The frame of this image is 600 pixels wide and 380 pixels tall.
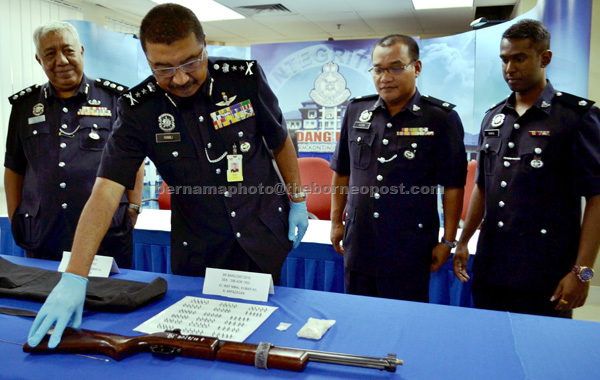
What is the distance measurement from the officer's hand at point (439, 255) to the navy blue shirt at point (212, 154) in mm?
680

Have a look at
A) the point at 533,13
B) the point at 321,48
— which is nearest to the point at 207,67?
the point at 533,13

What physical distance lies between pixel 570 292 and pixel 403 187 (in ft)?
2.23

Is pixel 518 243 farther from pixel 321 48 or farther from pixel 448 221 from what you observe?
pixel 321 48

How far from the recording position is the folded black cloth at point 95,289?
114 centimetres

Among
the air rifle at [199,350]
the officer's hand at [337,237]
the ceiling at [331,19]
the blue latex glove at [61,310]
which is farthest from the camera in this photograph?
the ceiling at [331,19]

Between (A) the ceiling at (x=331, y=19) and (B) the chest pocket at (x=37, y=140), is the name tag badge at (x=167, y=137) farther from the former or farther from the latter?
(A) the ceiling at (x=331, y=19)

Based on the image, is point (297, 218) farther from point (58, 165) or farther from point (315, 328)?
point (58, 165)

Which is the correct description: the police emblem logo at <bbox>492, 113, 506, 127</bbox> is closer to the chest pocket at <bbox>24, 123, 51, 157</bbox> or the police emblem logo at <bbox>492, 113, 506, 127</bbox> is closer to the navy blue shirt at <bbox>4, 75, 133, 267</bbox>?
the navy blue shirt at <bbox>4, 75, 133, 267</bbox>

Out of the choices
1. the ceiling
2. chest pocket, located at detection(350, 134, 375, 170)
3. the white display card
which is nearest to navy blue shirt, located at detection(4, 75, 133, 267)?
the white display card

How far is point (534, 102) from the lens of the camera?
1.60 meters

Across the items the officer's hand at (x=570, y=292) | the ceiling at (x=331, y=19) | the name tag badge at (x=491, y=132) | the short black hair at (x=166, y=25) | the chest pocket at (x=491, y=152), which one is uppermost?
the ceiling at (x=331, y=19)

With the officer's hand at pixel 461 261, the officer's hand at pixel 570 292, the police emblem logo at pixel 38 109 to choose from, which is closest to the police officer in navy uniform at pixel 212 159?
the officer's hand at pixel 461 261

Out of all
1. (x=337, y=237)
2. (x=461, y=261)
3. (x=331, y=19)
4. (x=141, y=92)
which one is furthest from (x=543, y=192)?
(x=331, y=19)

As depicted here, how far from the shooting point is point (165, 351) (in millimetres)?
905
